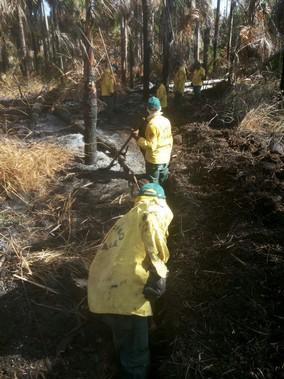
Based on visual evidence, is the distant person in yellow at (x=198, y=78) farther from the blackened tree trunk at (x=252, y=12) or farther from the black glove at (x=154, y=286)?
the black glove at (x=154, y=286)

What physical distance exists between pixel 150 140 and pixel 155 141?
0.24 feet

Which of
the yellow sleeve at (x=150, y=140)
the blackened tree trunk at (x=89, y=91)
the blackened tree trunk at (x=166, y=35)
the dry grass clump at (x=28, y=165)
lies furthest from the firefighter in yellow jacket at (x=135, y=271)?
the blackened tree trunk at (x=166, y=35)

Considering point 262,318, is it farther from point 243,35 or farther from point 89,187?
point 243,35

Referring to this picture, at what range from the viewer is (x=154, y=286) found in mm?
3164

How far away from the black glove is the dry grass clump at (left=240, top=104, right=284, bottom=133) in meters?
7.53

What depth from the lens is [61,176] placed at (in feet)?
24.0

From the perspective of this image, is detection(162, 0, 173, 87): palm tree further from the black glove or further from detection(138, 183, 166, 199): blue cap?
the black glove

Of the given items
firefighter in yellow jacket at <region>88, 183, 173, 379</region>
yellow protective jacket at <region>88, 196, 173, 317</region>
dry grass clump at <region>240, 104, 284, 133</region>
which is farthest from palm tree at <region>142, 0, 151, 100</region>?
yellow protective jacket at <region>88, 196, 173, 317</region>

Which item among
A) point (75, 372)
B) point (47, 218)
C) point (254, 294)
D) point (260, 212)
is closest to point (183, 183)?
point (260, 212)

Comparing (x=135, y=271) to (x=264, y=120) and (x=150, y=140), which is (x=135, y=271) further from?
(x=264, y=120)

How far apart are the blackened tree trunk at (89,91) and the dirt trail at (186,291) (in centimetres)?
110

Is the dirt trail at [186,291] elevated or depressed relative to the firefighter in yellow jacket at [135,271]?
depressed

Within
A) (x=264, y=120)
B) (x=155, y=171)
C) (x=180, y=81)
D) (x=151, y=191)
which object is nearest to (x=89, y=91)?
(x=155, y=171)

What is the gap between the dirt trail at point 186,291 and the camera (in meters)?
3.46
